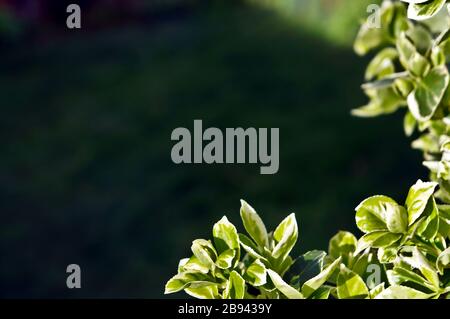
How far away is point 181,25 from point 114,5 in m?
1.22

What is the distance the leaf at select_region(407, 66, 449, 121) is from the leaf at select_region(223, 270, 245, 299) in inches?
24.6

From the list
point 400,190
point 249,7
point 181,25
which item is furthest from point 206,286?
point 249,7

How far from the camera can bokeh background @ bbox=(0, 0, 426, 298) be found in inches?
245

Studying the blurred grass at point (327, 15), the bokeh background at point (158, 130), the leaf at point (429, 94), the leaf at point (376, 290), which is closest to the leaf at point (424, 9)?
the leaf at point (429, 94)

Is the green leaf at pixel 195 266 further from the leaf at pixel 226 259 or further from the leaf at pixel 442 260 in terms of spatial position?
the leaf at pixel 442 260

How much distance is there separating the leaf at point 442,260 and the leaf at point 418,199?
0.30 feet

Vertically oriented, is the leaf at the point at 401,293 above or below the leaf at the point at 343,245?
below

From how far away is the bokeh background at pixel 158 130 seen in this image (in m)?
6.22

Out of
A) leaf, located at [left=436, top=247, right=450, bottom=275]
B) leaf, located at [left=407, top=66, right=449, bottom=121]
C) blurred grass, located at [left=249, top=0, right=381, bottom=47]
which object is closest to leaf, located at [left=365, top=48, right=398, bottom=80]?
leaf, located at [left=407, top=66, right=449, bottom=121]

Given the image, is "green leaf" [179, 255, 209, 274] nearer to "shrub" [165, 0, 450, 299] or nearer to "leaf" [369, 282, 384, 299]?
"shrub" [165, 0, 450, 299]

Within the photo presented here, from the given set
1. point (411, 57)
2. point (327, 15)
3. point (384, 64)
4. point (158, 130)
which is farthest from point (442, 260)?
point (327, 15)

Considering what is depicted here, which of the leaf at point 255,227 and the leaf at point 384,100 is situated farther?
the leaf at point 384,100

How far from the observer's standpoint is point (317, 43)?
30.7 feet
